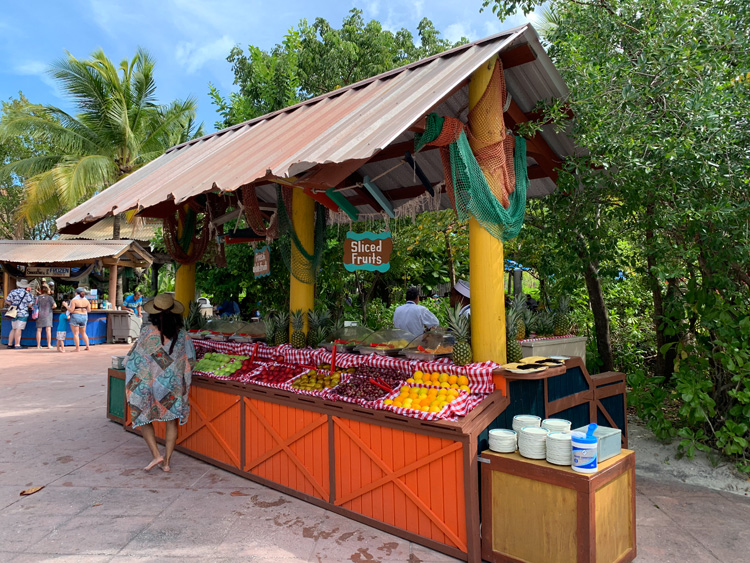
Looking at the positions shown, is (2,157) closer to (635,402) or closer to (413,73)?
(413,73)

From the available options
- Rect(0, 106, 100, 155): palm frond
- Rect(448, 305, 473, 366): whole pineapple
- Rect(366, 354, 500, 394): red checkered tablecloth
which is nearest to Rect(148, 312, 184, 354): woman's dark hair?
Rect(366, 354, 500, 394): red checkered tablecloth

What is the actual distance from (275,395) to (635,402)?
154 inches

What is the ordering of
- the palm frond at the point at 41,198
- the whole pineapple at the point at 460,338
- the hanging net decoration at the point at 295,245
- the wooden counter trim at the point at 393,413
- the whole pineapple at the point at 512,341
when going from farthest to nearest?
the palm frond at the point at 41,198, the hanging net decoration at the point at 295,245, the whole pineapple at the point at 512,341, the whole pineapple at the point at 460,338, the wooden counter trim at the point at 393,413

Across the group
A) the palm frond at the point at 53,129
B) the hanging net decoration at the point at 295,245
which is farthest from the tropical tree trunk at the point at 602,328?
the palm frond at the point at 53,129

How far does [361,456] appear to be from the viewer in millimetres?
4008

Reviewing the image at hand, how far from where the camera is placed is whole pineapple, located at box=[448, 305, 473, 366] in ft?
13.3

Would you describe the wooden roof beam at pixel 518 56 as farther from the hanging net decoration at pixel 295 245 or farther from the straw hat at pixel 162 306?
the straw hat at pixel 162 306

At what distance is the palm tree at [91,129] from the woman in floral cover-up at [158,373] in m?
15.5

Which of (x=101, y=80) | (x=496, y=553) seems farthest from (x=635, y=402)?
(x=101, y=80)

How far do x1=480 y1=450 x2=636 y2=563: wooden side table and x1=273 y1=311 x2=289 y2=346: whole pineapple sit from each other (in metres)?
3.14

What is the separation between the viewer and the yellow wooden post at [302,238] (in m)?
5.96

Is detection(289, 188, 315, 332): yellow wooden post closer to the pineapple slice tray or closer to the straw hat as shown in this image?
the straw hat

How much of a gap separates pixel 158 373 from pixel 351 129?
121 inches

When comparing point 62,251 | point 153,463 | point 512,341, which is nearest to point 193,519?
point 153,463
